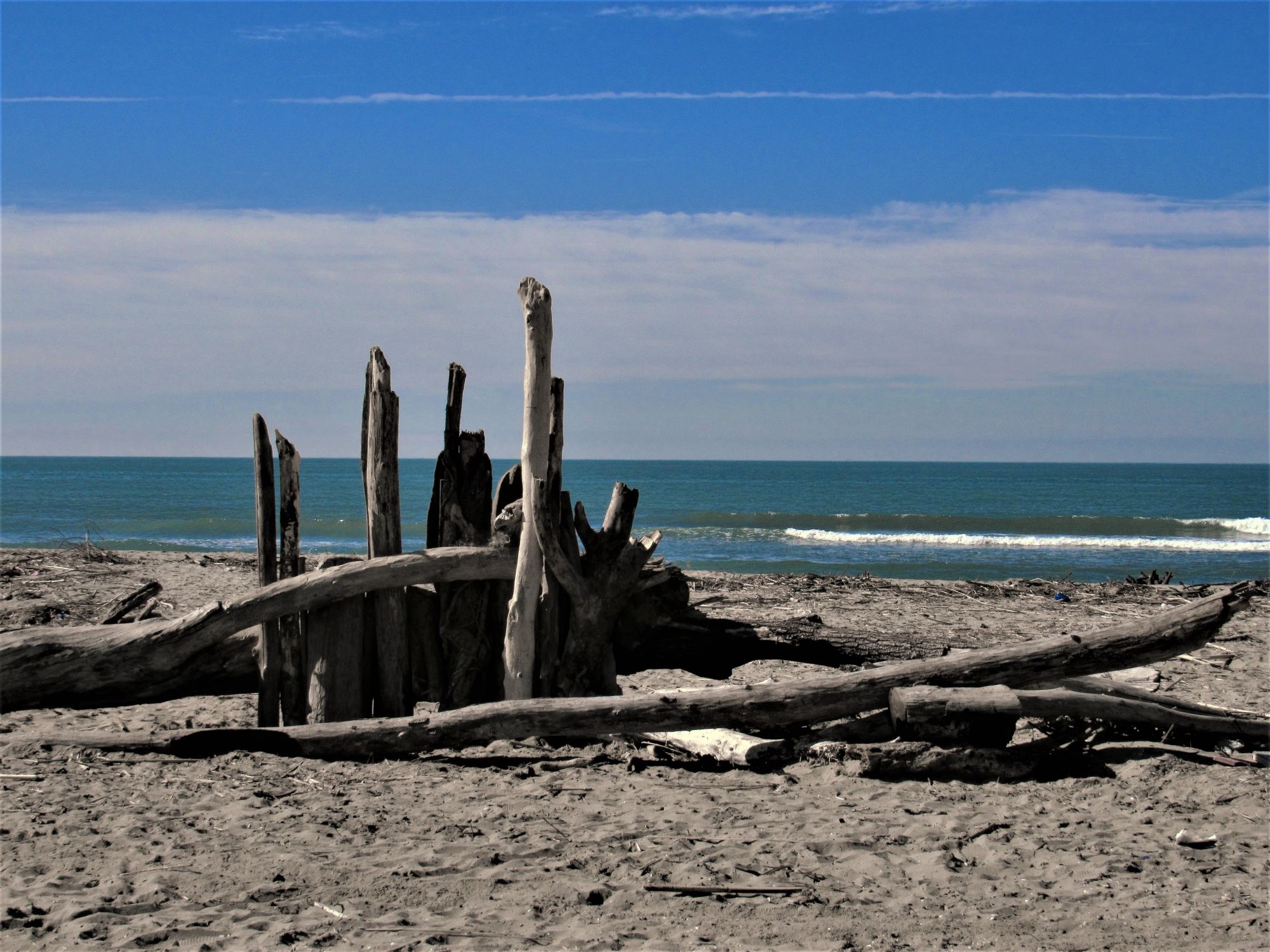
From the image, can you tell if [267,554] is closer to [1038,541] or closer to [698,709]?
[698,709]

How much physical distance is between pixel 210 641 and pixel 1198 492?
60.7 meters

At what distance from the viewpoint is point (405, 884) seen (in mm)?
3842

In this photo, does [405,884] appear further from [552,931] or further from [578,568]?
[578,568]

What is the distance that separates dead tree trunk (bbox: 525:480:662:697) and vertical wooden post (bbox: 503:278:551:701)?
219mm

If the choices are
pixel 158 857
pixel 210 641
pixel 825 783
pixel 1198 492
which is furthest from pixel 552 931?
pixel 1198 492

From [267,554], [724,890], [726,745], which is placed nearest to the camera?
[724,890]

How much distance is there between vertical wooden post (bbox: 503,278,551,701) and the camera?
582 cm

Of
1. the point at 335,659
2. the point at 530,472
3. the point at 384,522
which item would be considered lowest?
the point at 335,659

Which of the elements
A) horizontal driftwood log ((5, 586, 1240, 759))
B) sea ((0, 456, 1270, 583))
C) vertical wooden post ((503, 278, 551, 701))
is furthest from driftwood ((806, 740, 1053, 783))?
sea ((0, 456, 1270, 583))

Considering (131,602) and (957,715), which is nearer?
(957,715)

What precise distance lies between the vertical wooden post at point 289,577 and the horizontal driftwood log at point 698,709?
43cm

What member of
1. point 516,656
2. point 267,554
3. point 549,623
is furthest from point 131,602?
point 549,623

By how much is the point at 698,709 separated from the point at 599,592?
102cm

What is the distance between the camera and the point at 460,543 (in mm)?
6156
